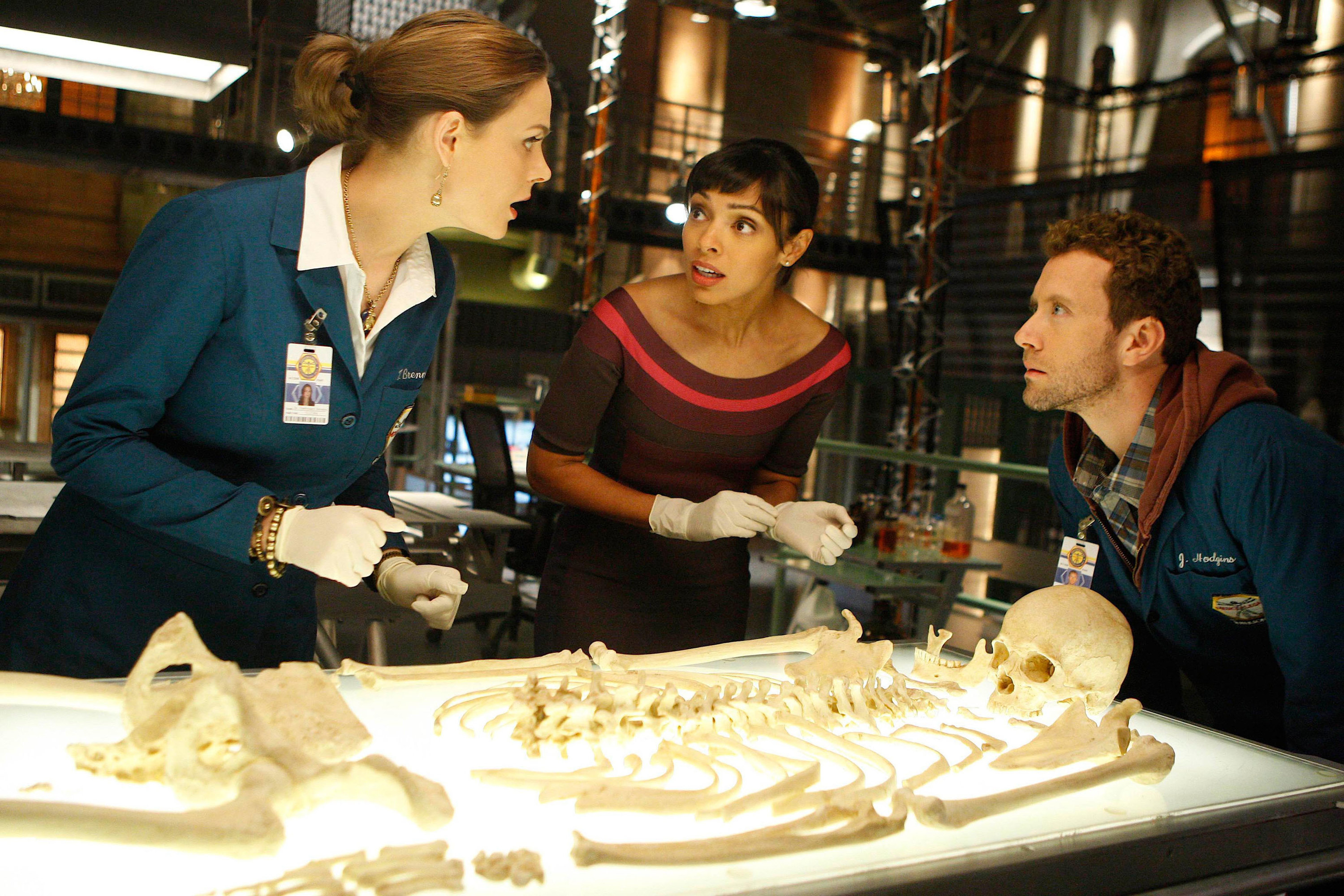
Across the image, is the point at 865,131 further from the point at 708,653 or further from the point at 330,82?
the point at 708,653

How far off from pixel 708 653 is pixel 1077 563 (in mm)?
798

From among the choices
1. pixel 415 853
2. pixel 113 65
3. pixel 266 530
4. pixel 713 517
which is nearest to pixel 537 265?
pixel 113 65

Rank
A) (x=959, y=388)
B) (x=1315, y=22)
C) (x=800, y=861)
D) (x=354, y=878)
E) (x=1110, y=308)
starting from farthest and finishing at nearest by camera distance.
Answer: (x=959, y=388) → (x=1315, y=22) → (x=1110, y=308) → (x=800, y=861) → (x=354, y=878)

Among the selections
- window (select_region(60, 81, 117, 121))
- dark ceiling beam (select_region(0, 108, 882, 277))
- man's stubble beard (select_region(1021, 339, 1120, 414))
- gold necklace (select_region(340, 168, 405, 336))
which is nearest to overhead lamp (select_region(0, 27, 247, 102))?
gold necklace (select_region(340, 168, 405, 336))

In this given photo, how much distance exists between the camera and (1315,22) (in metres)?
9.58

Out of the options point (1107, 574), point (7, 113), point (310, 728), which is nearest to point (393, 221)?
point (310, 728)

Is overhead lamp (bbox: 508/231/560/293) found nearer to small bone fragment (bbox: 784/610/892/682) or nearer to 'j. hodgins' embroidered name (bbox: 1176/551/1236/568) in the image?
'j. hodgins' embroidered name (bbox: 1176/551/1236/568)

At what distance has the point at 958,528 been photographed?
5.15 m

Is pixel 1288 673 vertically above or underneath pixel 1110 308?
underneath

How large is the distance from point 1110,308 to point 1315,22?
382 inches

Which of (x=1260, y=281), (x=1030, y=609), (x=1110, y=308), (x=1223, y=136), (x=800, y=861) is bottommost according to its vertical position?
(x=800, y=861)

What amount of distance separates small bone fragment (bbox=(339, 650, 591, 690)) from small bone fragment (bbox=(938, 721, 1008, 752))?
1.52 feet

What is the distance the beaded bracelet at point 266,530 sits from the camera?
4.62 feet

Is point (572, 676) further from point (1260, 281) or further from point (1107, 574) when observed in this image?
point (1260, 281)
